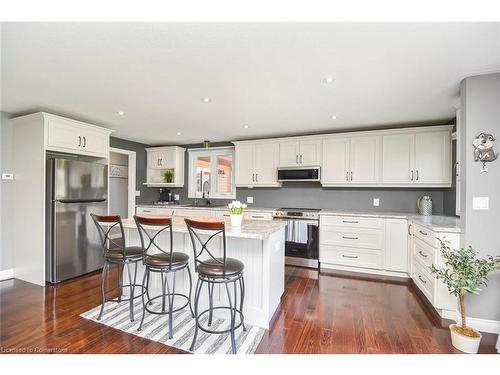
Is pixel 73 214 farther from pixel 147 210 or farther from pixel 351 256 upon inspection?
pixel 351 256

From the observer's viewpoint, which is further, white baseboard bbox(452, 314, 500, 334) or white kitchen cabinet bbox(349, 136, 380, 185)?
white kitchen cabinet bbox(349, 136, 380, 185)

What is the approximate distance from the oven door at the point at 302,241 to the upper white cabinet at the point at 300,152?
107 centimetres

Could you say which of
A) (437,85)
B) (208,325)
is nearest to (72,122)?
(208,325)

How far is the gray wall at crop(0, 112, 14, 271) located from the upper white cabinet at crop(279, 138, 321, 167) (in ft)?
13.5

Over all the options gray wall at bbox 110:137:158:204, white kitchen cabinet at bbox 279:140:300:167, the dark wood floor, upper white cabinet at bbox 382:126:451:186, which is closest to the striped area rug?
the dark wood floor

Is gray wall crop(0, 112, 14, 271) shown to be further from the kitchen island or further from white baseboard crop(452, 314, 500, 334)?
white baseboard crop(452, 314, 500, 334)

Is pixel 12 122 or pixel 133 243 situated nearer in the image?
pixel 133 243

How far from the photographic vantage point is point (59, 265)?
3188 millimetres

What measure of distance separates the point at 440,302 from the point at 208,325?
2.30 m

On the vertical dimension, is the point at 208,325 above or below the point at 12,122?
below

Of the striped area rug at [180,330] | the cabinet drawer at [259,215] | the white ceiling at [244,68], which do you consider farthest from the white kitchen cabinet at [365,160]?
the striped area rug at [180,330]

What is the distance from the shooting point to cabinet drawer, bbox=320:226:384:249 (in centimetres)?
357

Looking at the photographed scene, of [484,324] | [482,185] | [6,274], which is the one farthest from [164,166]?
[484,324]

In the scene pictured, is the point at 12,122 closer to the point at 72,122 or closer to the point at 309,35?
the point at 72,122
